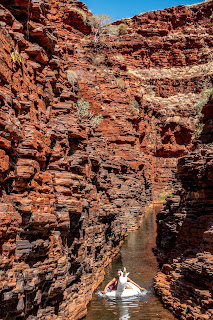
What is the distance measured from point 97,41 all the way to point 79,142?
134 feet

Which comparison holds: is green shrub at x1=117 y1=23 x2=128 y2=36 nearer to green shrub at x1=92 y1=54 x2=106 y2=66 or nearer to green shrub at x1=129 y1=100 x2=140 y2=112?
green shrub at x1=92 y1=54 x2=106 y2=66

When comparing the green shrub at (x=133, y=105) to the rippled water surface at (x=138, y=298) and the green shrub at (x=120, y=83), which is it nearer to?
the green shrub at (x=120, y=83)

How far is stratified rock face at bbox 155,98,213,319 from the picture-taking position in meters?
9.04

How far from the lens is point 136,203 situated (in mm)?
30969

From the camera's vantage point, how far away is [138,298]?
1180cm

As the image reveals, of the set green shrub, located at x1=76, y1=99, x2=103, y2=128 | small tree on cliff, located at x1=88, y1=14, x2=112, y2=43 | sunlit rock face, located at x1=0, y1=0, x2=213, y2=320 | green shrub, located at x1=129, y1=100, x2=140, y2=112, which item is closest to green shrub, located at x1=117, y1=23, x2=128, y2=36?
small tree on cliff, located at x1=88, y1=14, x2=112, y2=43

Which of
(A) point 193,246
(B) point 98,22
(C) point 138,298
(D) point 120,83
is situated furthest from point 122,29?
(C) point 138,298

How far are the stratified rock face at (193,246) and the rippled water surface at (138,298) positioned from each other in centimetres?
55

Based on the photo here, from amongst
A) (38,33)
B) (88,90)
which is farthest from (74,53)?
(38,33)

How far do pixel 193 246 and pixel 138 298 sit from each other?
298 centimetres

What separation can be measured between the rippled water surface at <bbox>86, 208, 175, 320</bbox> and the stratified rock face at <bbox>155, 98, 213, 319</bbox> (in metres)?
0.55

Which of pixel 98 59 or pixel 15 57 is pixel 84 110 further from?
pixel 98 59

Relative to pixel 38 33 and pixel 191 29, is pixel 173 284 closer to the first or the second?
pixel 38 33

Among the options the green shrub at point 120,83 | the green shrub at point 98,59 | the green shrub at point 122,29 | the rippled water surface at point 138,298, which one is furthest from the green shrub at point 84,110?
the green shrub at point 122,29
